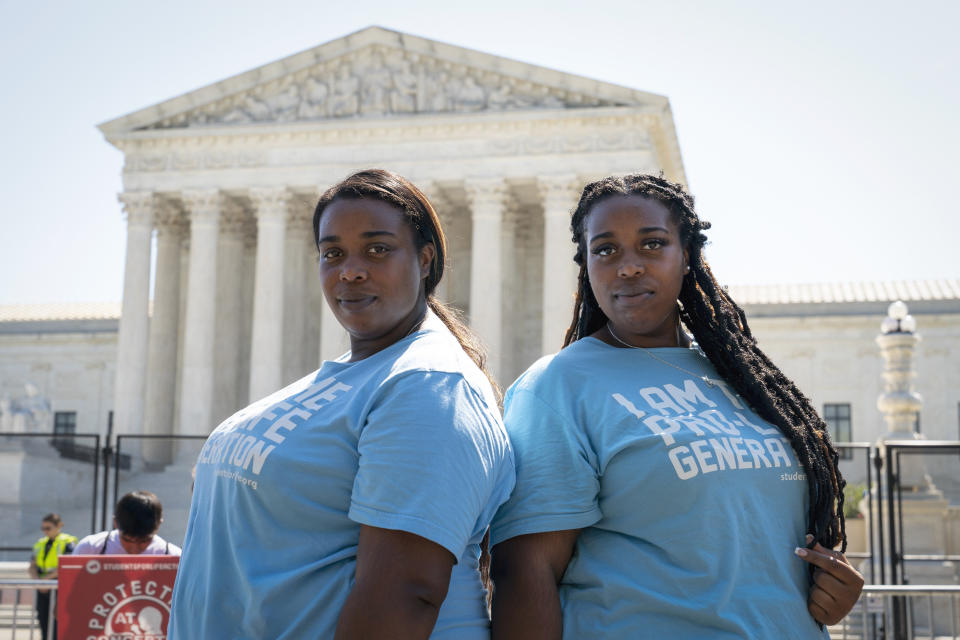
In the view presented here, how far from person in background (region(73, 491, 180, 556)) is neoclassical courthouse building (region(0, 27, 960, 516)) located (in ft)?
91.1

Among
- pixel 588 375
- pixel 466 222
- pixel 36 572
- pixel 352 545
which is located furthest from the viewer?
pixel 466 222

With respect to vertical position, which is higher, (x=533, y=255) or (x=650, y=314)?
(x=533, y=255)

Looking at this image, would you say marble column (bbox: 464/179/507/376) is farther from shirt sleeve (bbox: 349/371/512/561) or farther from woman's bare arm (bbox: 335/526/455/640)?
woman's bare arm (bbox: 335/526/455/640)

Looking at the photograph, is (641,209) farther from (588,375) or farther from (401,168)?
(401,168)

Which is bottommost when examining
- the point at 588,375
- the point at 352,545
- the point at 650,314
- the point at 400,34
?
the point at 352,545

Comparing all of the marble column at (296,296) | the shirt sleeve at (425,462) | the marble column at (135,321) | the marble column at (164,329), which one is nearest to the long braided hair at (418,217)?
the shirt sleeve at (425,462)

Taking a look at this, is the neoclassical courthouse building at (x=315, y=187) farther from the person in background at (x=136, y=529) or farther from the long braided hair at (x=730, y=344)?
the long braided hair at (x=730, y=344)

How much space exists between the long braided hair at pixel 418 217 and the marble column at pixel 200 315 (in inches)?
1443

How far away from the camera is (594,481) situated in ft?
11.0

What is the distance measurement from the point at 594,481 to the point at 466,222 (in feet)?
137

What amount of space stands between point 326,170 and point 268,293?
5.67 m

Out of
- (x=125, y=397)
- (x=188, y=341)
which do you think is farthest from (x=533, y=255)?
(x=125, y=397)

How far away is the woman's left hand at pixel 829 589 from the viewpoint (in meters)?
3.40

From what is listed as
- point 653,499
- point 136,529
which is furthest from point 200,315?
point 653,499
